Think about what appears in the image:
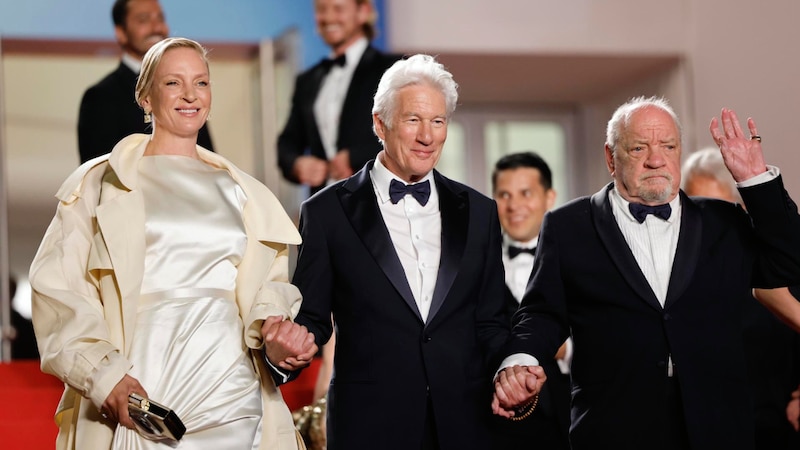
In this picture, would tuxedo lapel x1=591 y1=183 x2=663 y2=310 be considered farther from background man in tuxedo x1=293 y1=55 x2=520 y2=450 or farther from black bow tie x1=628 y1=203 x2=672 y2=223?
background man in tuxedo x1=293 y1=55 x2=520 y2=450

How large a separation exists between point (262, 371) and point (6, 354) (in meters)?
3.85

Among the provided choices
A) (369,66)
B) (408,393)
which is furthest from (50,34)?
(408,393)

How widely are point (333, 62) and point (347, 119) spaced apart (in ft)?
1.38

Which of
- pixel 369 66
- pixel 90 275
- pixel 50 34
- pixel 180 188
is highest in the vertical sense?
pixel 50 34

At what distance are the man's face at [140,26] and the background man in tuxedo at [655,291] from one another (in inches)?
102

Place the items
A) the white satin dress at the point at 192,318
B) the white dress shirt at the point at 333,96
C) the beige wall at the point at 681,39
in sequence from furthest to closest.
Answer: the beige wall at the point at 681,39, the white dress shirt at the point at 333,96, the white satin dress at the point at 192,318

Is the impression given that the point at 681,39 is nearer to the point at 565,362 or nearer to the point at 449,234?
the point at 565,362

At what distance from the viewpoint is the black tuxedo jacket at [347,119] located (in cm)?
555

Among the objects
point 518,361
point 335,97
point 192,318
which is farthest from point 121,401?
point 335,97

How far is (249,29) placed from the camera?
7.41 meters

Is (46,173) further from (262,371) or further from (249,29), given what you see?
(262,371)

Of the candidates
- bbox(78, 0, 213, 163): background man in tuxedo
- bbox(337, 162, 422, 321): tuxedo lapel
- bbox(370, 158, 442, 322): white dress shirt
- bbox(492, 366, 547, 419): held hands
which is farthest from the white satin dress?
bbox(78, 0, 213, 163): background man in tuxedo

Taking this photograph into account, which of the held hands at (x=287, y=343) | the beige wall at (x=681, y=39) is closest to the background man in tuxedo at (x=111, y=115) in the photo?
the held hands at (x=287, y=343)

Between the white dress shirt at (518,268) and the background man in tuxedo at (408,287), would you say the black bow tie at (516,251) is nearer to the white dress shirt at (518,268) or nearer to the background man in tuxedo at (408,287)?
the white dress shirt at (518,268)
